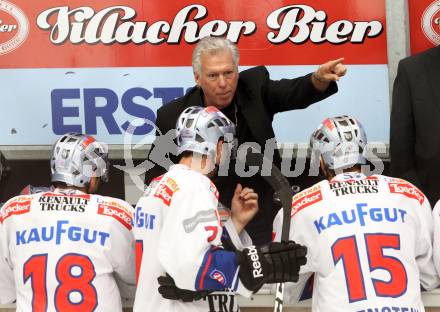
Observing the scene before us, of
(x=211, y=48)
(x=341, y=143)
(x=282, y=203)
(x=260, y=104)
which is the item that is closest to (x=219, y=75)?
(x=211, y=48)

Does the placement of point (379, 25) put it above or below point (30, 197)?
above

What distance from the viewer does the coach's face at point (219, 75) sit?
20.0 feet


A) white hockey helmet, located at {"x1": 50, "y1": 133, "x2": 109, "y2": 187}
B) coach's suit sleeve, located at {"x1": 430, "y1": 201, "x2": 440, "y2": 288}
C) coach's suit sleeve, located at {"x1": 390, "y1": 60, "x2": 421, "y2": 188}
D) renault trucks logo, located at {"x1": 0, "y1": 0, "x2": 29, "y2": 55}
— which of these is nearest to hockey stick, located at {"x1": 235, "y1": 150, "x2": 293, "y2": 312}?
coach's suit sleeve, located at {"x1": 430, "y1": 201, "x2": 440, "y2": 288}

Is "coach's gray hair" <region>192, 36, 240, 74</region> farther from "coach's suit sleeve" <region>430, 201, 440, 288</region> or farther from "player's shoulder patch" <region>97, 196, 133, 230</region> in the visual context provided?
"coach's suit sleeve" <region>430, 201, 440, 288</region>

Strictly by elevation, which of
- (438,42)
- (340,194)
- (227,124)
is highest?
(438,42)

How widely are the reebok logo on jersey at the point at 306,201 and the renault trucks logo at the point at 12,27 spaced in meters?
2.60

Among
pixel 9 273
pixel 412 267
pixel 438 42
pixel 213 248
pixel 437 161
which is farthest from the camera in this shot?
pixel 438 42

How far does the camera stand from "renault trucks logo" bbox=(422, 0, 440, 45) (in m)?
6.96

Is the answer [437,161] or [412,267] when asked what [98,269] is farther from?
[437,161]

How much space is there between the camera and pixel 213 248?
16.1 feet

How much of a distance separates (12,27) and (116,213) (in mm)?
2170

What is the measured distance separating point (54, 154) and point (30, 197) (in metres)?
0.25

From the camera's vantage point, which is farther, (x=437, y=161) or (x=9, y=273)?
(x=437, y=161)

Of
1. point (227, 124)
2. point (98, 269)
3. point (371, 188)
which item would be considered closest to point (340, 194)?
point (371, 188)
